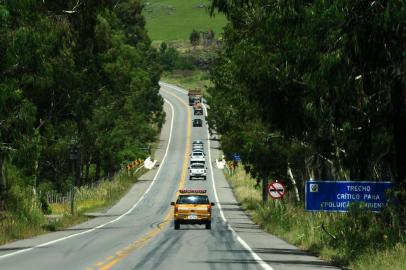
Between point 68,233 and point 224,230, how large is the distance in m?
7.39

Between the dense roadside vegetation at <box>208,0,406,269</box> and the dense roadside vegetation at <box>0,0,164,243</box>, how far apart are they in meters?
6.19

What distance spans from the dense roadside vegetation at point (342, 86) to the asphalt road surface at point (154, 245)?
170 centimetres

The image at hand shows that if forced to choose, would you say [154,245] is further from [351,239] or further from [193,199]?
[193,199]

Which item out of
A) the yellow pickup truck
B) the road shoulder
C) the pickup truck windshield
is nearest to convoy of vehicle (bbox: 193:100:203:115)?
the road shoulder

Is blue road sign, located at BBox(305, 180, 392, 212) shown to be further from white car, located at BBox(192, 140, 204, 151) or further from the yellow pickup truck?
white car, located at BBox(192, 140, 204, 151)

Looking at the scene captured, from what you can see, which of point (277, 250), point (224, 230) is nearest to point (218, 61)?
point (224, 230)

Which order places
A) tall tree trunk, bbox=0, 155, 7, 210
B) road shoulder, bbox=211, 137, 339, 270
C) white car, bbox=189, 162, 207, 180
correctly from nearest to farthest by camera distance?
road shoulder, bbox=211, 137, 339, 270, tall tree trunk, bbox=0, 155, 7, 210, white car, bbox=189, 162, 207, 180

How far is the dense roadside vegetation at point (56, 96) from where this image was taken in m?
27.9

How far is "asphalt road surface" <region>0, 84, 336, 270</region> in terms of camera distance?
2216 centimetres

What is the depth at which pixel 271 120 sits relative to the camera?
33.5 meters

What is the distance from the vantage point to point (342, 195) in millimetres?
25297

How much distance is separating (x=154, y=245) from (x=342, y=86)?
1227 centimetres

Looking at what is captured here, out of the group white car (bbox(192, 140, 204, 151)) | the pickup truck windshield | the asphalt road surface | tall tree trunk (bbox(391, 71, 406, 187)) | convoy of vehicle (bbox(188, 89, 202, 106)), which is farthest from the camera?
convoy of vehicle (bbox(188, 89, 202, 106))

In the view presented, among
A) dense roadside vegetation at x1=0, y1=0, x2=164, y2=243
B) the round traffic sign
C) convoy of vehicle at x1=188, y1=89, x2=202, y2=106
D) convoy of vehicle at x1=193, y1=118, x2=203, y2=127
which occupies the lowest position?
the round traffic sign
